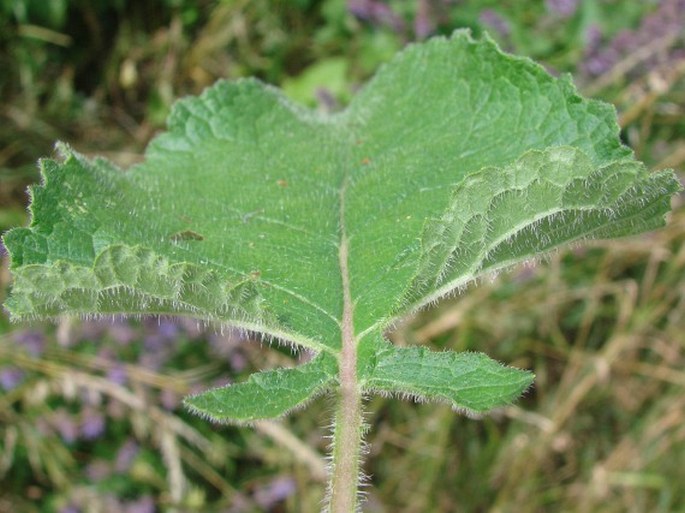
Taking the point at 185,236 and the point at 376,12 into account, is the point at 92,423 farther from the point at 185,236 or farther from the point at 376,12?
the point at 185,236

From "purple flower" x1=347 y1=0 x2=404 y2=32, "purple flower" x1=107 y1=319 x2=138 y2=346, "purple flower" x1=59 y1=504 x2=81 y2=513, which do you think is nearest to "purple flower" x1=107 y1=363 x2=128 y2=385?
"purple flower" x1=107 y1=319 x2=138 y2=346

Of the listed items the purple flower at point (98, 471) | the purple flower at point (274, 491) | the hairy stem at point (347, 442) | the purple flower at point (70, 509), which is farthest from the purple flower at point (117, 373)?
the hairy stem at point (347, 442)

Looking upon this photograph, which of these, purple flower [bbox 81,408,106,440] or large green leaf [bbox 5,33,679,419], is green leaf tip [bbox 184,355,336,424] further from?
purple flower [bbox 81,408,106,440]

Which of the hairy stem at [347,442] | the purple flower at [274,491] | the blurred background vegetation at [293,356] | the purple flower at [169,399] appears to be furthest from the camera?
the purple flower at [274,491]

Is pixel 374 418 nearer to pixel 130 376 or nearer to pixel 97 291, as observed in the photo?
pixel 130 376

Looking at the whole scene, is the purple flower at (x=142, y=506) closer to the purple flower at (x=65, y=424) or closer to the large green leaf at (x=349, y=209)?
the purple flower at (x=65, y=424)

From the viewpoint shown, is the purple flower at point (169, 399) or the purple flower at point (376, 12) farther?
the purple flower at point (376, 12)

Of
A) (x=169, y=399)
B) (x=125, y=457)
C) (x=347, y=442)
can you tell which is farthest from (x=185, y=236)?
(x=125, y=457)
